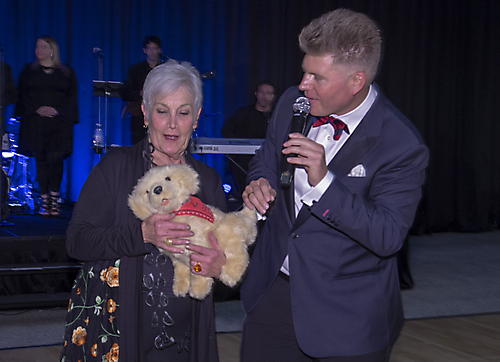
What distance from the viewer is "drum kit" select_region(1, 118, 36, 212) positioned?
585 centimetres

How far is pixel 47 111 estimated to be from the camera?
5.19 m

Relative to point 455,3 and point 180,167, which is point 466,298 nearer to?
point 180,167

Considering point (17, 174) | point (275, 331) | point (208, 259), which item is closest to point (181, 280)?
point (208, 259)

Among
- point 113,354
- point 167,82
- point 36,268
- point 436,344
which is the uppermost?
point 167,82

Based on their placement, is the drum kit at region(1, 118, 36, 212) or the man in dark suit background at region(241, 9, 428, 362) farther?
the drum kit at region(1, 118, 36, 212)

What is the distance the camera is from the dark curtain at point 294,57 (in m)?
7.05

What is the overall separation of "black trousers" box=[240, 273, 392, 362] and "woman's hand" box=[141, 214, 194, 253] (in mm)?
329

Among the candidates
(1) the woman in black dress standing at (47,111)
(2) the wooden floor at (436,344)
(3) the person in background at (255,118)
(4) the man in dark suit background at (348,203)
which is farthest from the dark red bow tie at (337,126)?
(3) the person in background at (255,118)

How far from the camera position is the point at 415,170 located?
1.29 meters

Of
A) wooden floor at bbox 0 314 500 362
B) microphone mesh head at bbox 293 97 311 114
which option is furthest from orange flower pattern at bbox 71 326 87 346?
wooden floor at bbox 0 314 500 362

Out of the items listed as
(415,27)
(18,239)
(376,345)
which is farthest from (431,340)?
(415,27)

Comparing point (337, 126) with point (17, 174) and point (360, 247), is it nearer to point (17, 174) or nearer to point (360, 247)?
point (360, 247)

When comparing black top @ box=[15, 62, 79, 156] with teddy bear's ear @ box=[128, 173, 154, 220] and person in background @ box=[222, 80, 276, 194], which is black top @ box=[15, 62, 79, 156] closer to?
person in background @ box=[222, 80, 276, 194]

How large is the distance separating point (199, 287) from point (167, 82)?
66 cm
